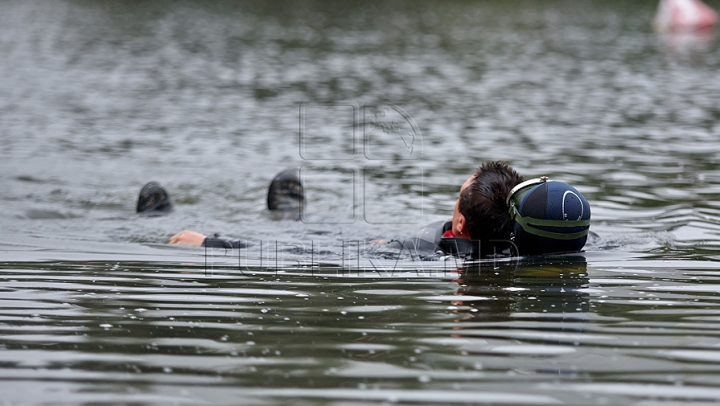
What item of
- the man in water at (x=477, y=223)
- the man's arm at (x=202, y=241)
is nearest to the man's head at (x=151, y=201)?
the man's arm at (x=202, y=241)

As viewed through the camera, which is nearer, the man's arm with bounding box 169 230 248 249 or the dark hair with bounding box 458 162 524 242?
the dark hair with bounding box 458 162 524 242

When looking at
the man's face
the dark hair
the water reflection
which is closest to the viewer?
the water reflection

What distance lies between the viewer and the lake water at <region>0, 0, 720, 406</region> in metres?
4.89

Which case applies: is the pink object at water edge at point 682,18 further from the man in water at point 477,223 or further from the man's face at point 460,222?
the man's face at point 460,222

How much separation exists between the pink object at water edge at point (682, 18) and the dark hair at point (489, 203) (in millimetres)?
32278

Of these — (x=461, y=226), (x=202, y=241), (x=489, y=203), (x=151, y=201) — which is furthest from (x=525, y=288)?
(x=151, y=201)

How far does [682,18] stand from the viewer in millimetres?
38000

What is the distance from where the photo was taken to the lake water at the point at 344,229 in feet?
16.0

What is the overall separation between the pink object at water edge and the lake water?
9.03m

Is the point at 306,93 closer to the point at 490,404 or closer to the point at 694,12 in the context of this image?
the point at 490,404

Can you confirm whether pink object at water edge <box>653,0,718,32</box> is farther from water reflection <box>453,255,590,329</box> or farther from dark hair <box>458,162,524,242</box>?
water reflection <box>453,255,590,329</box>

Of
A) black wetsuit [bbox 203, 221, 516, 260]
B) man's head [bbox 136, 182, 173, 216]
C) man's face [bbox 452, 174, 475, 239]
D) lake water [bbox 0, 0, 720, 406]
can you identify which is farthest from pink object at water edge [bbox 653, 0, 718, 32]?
man's face [bbox 452, 174, 475, 239]

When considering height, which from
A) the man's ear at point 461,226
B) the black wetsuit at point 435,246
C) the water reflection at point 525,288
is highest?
the man's ear at point 461,226

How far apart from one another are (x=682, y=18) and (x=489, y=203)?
111ft
